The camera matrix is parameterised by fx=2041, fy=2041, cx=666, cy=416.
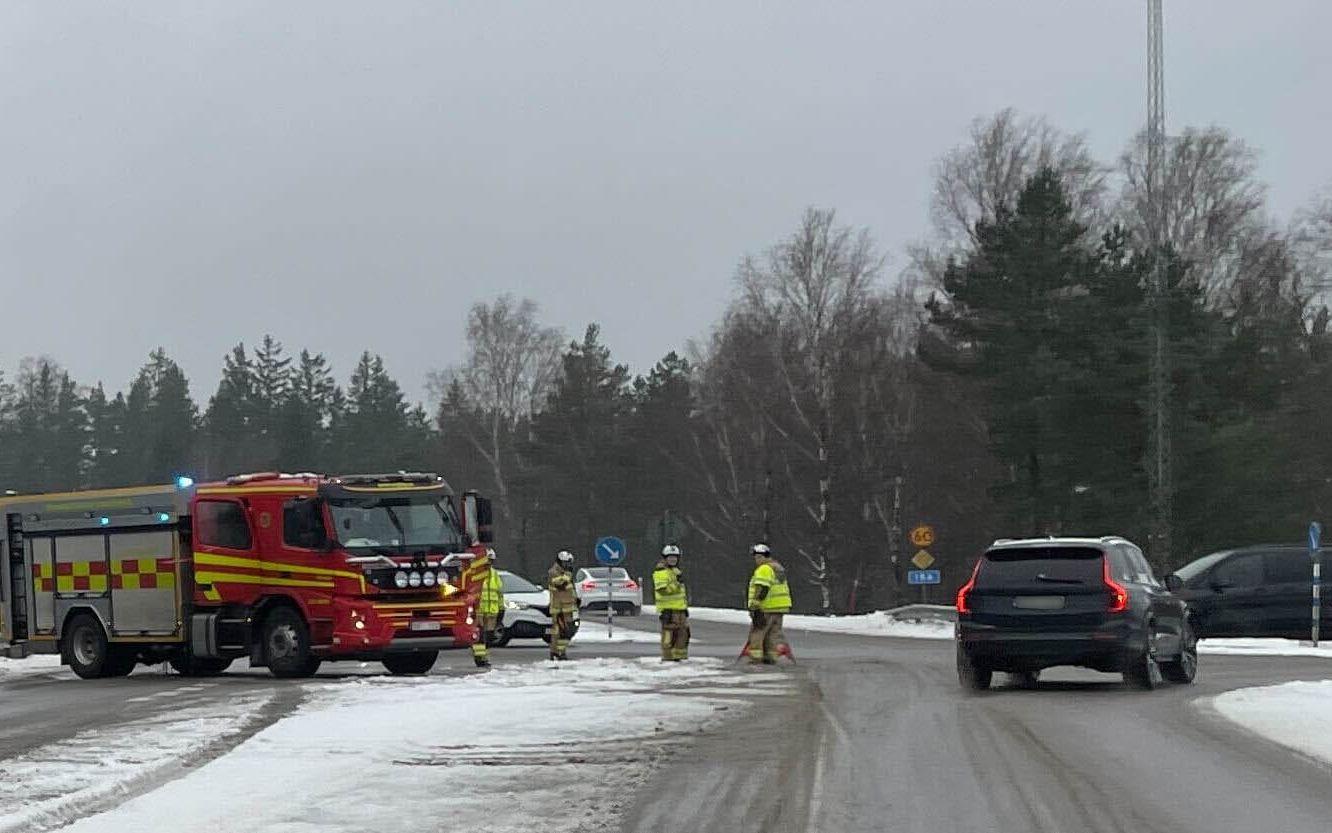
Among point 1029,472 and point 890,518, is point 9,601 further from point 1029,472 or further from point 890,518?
point 890,518

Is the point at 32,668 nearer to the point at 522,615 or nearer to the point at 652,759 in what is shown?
the point at 522,615

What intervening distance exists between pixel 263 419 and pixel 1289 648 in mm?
109935

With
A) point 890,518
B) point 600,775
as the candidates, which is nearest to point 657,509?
point 890,518

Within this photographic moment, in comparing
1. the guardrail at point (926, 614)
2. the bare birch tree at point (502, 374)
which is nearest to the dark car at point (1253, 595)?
the guardrail at point (926, 614)

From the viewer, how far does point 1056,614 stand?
20.7 metres

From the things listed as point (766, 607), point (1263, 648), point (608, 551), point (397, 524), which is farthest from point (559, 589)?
point (608, 551)

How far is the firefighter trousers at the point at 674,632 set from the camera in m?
26.9

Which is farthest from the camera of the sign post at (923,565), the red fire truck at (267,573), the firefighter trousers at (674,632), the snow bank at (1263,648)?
the sign post at (923,565)

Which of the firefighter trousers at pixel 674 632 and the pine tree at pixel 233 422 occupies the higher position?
the pine tree at pixel 233 422

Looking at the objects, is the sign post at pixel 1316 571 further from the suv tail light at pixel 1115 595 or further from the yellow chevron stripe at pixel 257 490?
the yellow chevron stripe at pixel 257 490

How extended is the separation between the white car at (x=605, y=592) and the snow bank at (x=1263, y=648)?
26.9m

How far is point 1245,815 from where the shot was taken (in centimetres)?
1127

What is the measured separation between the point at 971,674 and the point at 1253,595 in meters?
13.6

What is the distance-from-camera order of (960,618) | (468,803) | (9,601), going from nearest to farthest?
(468,803), (960,618), (9,601)
